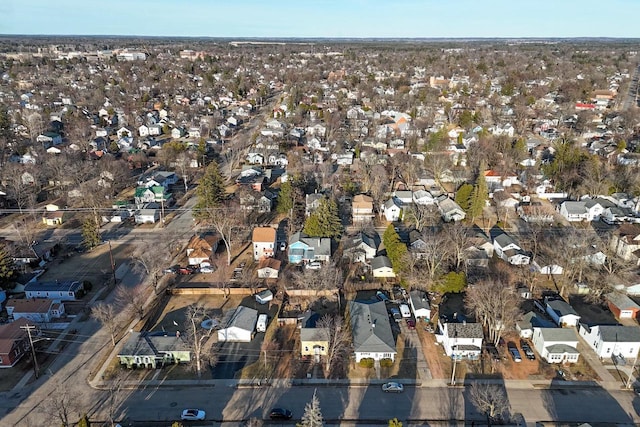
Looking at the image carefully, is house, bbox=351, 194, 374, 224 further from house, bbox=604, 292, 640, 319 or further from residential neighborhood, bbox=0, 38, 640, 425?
house, bbox=604, 292, 640, 319

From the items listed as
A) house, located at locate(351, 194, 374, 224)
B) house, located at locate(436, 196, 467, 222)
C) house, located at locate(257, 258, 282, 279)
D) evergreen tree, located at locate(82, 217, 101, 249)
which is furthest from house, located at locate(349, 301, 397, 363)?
evergreen tree, located at locate(82, 217, 101, 249)

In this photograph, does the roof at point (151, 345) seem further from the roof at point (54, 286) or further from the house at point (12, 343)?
the roof at point (54, 286)

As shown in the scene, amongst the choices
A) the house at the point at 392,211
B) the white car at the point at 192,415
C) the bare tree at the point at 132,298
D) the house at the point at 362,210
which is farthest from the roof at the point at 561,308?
the bare tree at the point at 132,298

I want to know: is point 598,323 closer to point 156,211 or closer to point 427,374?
point 427,374

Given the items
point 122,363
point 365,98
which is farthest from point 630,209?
point 365,98

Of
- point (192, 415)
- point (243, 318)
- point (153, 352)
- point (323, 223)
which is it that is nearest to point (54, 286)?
point (153, 352)

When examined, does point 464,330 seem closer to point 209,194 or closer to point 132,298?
point 132,298
